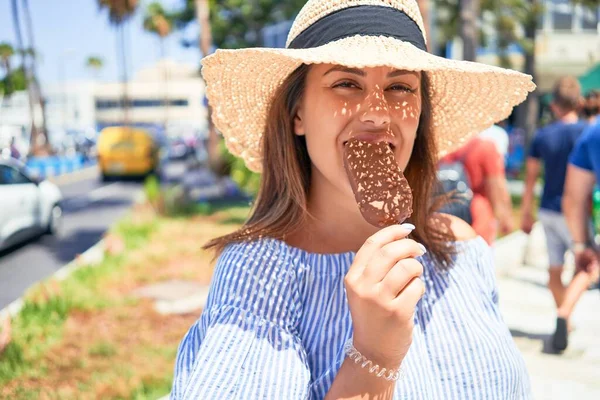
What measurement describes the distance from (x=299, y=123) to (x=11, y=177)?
1008 cm

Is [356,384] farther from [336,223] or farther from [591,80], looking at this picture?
[591,80]

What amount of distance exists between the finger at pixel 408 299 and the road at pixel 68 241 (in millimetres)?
6916

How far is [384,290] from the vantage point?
1.17 metres

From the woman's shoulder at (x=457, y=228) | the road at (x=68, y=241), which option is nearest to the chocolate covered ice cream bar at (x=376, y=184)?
the woman's shoulder at (x=457, y=228)

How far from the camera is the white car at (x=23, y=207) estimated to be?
9.86 meters

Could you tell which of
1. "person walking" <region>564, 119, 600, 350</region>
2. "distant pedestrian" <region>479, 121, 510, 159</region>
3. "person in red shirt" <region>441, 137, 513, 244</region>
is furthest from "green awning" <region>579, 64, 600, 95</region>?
"person walking" <region>564, 119, 600, 350</region>

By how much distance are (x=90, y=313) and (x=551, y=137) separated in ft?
15.3

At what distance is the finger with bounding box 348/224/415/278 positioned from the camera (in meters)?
1.19

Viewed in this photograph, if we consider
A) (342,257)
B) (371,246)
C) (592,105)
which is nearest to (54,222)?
(592,105)

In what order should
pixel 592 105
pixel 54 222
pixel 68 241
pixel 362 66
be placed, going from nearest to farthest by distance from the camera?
1. pixel 362 66
2. pixel 592 105
3. pixel 68 241
4. pixel 54 222

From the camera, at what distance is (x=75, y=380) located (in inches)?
170

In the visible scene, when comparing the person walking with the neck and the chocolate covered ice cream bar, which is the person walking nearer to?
the neck

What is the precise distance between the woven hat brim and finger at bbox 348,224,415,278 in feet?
1.29

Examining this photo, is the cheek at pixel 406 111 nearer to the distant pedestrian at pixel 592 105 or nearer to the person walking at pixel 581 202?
the person walking at pixel 581 202
